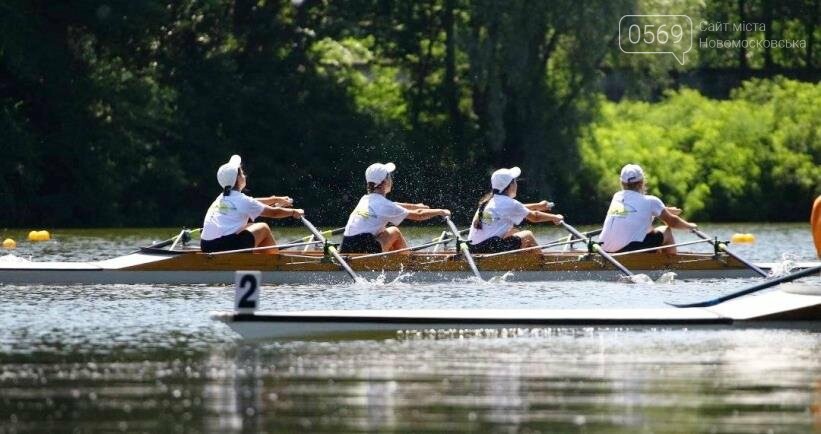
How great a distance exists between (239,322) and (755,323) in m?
4.05

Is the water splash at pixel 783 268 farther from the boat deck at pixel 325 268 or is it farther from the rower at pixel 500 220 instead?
the rower at pixel 500 220

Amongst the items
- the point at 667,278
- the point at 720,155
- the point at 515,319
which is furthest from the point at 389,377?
the point at 720,155

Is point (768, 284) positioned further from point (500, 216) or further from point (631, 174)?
point (500, 216)

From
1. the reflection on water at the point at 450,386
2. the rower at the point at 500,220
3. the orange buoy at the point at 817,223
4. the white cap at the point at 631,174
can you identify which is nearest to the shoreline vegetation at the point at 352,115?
the rower at the point at 500,220

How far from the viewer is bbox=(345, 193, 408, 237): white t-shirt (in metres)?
20.0

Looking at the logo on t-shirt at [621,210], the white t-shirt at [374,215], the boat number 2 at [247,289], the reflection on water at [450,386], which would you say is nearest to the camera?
the reflection on water at [450,386]

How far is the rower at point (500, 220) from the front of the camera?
794 inches

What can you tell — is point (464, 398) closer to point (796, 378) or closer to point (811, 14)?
point (796, 378)

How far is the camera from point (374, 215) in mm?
20062

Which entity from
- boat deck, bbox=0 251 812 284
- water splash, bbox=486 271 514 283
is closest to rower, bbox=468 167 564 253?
boat deck, bbox=0 251 812 284

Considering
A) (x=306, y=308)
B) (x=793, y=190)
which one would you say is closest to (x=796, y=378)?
(x=306, y=308)

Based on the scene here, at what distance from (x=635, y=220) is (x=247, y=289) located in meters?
7.68

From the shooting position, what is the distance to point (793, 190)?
138 ft

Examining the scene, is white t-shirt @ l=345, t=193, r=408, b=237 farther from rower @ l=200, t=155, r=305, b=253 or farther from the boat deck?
rower @ l=200, t=155, r=305, b=253
